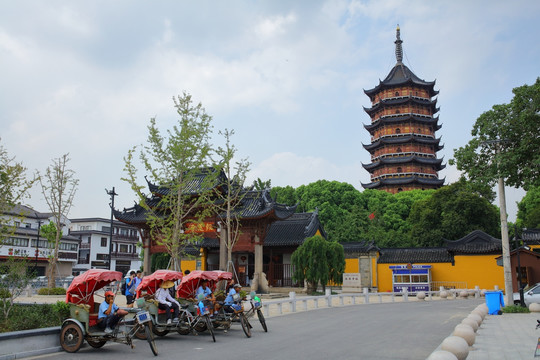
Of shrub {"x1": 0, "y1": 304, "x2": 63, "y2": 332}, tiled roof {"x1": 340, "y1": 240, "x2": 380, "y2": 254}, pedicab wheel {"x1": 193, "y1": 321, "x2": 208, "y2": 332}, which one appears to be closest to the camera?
shrub {"x1": 0, "y1": 304, "x2": 63, "y2": 332}

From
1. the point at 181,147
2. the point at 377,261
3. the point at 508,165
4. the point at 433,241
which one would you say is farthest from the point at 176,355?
the point at 433,241

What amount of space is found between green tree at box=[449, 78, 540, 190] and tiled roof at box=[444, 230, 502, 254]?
15.7 meters

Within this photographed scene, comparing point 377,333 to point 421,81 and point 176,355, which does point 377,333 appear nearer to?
point 176,355

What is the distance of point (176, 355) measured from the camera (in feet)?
27.7

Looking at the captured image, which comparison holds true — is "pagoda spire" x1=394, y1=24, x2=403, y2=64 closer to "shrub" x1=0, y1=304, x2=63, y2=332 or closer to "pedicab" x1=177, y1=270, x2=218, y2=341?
"pedicab" x1=177, y1=270, x2=218, y2=341

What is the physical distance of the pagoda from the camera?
203ft

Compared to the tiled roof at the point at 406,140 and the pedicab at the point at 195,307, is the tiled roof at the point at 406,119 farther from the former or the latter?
the pedicab at the point at 195,307

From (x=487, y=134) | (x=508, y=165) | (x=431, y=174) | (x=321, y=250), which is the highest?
(x=431, y=174)

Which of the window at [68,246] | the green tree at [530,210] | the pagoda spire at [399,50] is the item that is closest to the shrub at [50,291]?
the window at [68,246]

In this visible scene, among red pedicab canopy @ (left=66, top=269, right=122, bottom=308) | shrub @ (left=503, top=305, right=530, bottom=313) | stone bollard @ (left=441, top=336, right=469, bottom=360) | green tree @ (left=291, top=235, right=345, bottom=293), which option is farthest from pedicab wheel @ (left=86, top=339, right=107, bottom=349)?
green tree @ (left=291, top=235, right=345, bottom=293)

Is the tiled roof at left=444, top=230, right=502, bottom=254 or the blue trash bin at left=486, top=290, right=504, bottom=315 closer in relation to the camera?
the blue trash bin at left=486, top=290, right=504, bottom=315

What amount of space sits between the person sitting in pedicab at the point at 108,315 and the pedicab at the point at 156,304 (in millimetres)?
694

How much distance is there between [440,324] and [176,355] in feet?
28.7

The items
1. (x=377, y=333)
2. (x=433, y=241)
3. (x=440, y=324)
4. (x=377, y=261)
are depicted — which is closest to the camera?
(x=377, y=333)
